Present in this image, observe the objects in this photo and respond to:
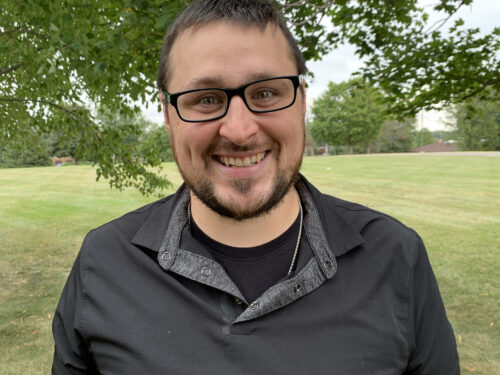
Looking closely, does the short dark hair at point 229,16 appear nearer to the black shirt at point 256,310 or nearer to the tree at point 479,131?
the black shirt at point 256,310

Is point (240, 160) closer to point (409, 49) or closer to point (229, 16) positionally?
point (229, 16)

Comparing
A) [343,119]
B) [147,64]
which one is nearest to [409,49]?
[147,64]

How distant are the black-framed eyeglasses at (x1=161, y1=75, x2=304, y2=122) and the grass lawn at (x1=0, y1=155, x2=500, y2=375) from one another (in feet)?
16.9

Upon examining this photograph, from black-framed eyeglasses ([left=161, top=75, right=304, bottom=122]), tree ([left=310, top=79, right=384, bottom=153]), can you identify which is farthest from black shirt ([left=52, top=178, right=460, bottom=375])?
tree ([left=310, top=79, right=384, bottom=153])

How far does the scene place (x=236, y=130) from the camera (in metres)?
1.56

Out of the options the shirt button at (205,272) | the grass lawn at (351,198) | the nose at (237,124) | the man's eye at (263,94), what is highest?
the man's eye at (263,94)

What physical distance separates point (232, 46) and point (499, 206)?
19528 millimetres

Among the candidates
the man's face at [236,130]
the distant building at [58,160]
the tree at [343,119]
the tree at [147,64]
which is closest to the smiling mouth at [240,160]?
the man's face at [236,130]

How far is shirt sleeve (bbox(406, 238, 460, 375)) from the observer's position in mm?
1586

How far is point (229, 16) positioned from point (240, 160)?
58 centimetres

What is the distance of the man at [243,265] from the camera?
1.44 m

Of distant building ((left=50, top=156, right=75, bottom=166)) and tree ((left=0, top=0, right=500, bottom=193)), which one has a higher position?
tree ((left=0, top=0, right=500, bottom=193))

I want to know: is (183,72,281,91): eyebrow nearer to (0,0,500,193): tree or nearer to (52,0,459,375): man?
(52,0,459,375): man

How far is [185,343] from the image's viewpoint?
144cm
